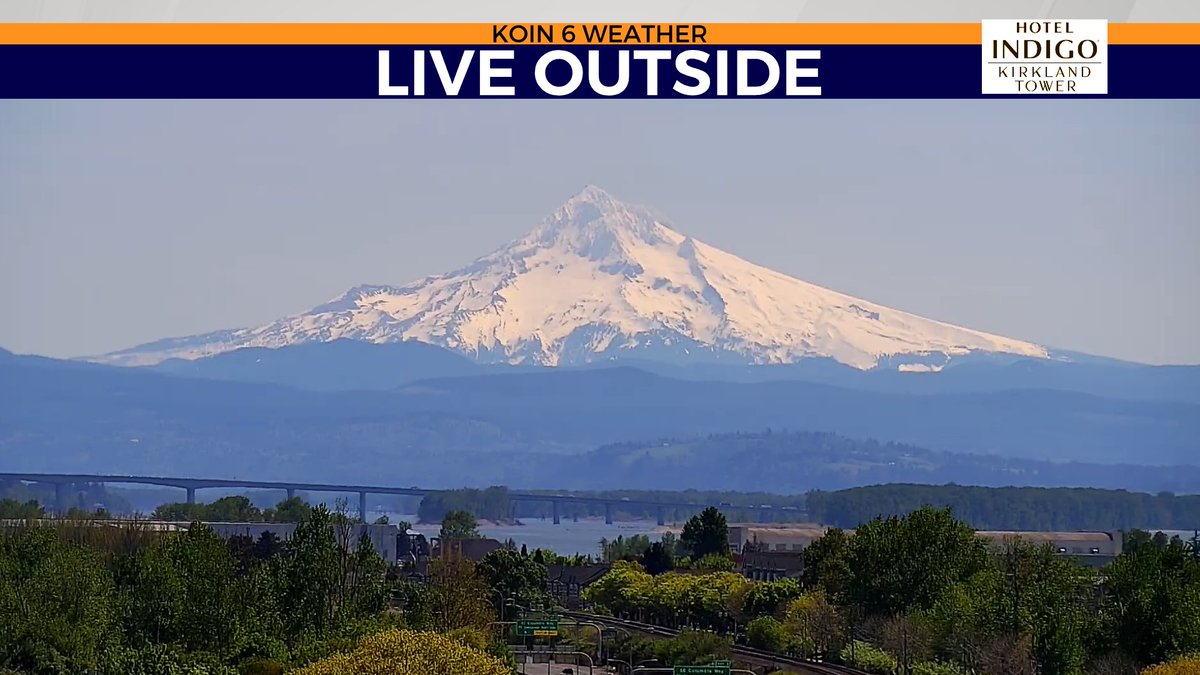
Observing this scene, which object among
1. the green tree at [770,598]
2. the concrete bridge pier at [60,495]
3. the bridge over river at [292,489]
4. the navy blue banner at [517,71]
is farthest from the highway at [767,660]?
the concrete bridge pier at [60,495]

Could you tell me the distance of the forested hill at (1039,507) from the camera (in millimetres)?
103625

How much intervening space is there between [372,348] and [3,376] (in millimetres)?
35622

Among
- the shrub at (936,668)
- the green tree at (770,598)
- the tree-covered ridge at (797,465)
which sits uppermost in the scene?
the tree-covered ridge at (797,465)

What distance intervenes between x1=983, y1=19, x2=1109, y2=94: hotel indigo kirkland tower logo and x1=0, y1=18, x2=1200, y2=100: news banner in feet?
0.05

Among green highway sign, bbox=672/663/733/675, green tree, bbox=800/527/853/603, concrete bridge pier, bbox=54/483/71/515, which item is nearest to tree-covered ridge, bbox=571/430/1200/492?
concrete bridge pier, bbox=54/483/71/515

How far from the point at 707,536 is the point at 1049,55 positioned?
136 feet

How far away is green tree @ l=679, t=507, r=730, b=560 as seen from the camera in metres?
59.0

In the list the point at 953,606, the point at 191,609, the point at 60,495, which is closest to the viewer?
the point at 191,609

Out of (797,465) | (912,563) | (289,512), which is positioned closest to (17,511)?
(289,512)

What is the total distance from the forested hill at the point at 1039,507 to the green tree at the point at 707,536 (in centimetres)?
4442

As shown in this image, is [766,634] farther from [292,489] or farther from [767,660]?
[292,489]

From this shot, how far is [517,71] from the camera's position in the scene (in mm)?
17484

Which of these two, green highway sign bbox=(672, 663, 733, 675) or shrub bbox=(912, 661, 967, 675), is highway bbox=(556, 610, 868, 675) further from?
green highway sign bbox=(672, 663, 733, 675)

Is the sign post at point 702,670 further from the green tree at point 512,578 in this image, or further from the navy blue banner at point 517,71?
the green tree at point 512,578
